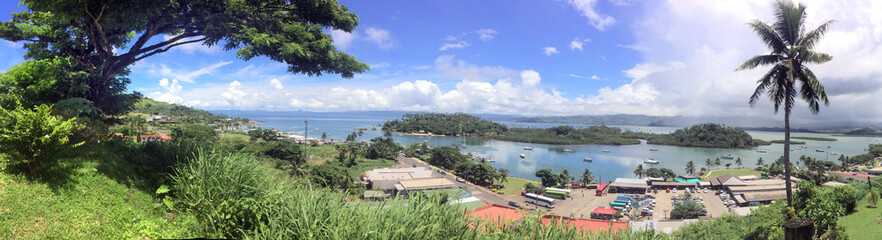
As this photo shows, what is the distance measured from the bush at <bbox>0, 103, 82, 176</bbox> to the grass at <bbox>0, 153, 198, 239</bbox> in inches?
5.4

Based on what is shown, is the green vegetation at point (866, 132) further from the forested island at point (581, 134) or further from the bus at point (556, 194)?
the bus at point (556, 194)

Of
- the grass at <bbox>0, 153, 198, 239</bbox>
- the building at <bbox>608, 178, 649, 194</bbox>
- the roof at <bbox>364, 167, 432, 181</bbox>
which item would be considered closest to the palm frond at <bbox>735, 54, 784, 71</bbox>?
the grass at <bbox>0, 153, 198, 239</bbox>

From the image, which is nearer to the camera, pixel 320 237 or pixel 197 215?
pixel 320 237

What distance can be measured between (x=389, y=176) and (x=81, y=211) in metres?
28.2

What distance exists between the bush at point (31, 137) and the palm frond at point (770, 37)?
11.0m

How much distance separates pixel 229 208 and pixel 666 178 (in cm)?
4379

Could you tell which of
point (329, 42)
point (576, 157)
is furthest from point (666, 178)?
point (329, 42)

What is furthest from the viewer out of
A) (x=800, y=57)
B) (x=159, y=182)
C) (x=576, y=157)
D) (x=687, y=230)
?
(x=576, y=157)

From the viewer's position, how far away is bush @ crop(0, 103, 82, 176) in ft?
7.91

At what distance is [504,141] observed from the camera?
8469 cm

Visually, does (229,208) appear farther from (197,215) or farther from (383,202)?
(383,202)

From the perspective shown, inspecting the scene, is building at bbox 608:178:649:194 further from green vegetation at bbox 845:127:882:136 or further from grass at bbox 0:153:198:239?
green vegetation at bbox 845:127:882:136

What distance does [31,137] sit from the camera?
2.47 meters

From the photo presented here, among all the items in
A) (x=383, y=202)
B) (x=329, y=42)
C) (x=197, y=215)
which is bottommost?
(x=197, y=215)
